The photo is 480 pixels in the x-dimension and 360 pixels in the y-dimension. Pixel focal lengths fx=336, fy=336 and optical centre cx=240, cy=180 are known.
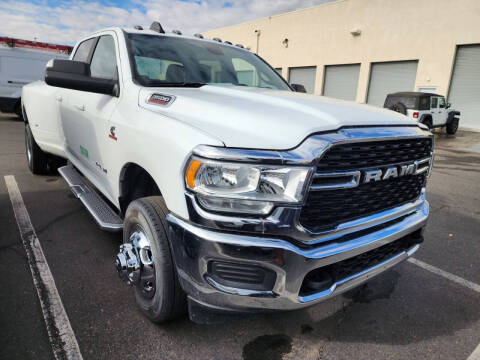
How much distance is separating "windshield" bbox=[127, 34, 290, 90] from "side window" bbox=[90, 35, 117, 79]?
266mm

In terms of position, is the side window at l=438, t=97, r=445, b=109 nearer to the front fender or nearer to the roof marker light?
the roof marker light

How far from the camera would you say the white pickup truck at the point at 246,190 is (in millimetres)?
1508

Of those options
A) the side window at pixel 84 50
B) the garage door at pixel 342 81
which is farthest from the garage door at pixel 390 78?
the side window at pixel 84 50

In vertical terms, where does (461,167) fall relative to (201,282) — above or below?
below

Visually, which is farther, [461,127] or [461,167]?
[461,127]

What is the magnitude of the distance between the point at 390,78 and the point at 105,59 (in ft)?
67.5

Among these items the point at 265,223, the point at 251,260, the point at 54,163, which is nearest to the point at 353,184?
the point at 265,223

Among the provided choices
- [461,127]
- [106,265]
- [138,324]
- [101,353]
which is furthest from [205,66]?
[461,127]

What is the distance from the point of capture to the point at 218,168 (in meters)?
1.53

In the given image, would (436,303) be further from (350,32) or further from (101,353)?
(350,32)

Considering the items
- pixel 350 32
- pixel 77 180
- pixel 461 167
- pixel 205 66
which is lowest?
pixel 461 167

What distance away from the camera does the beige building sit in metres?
17.2

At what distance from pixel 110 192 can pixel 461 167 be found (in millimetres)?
8834

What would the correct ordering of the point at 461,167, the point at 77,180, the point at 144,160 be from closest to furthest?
the point at 144,160
the point at 77,180
the point at 461,167
